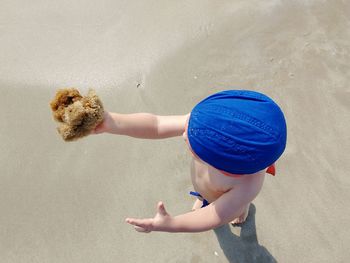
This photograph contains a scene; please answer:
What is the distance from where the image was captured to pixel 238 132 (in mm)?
1096

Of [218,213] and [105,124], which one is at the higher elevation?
[105,124]

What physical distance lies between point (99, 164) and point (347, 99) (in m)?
1.26

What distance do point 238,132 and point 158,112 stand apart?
A: 1.01 m

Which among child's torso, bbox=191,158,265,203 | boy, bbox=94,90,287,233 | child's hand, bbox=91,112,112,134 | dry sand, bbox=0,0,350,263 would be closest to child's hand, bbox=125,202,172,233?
boy, bbox=94,90,287,233

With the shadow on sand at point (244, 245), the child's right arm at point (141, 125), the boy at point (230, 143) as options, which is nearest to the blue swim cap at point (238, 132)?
the boy at point (230, 143)

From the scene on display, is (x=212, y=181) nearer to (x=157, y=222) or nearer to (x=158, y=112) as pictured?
(x=157, y=222)

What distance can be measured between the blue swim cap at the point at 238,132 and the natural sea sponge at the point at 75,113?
0.97 ft

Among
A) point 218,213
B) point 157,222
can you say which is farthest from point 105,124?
point 218,213

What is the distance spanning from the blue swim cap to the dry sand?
2.55 feet

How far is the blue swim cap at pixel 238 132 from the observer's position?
1100mm

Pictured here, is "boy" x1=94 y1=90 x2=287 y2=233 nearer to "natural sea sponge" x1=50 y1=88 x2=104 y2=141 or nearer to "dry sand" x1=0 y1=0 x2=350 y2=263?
"natural sea sponge" x1=50 y1=88 x2=104 y2=141

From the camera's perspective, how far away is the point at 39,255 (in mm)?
1763

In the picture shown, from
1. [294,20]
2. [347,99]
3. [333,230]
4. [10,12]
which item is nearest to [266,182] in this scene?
[333,230]

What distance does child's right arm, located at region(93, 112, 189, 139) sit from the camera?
1.35 m
